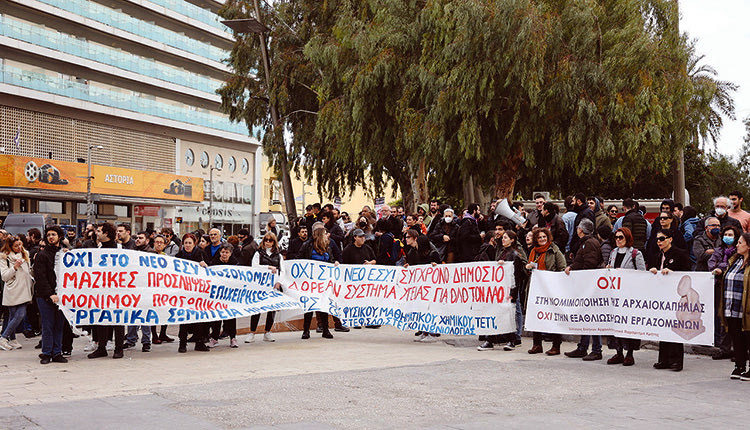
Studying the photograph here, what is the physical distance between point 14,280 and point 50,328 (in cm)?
198

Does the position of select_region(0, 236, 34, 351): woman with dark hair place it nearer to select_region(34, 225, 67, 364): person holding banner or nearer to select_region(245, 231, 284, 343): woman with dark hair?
select_region(34, 225, 67, 364): person holding banner

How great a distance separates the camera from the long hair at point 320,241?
46.2ft

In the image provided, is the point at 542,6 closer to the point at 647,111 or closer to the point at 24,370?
the point at 647,111

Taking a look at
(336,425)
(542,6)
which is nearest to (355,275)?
(336,425)

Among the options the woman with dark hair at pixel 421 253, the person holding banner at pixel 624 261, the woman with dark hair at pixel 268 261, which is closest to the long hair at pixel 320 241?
the woman with dark hair at pixel 268 261

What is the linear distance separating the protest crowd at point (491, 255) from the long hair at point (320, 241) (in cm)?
2

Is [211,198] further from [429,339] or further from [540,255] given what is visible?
[540,255]

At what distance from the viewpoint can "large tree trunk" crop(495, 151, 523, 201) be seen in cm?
2512

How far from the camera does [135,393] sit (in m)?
8.32

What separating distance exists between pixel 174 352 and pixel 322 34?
20588 mm

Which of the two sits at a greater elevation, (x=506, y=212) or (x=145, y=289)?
(x=506, y=212)

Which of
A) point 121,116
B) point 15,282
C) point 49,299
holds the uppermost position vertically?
point 121,116

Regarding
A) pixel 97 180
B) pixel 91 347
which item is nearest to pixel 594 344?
pixel 91 347

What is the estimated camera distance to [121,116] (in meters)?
53.9
